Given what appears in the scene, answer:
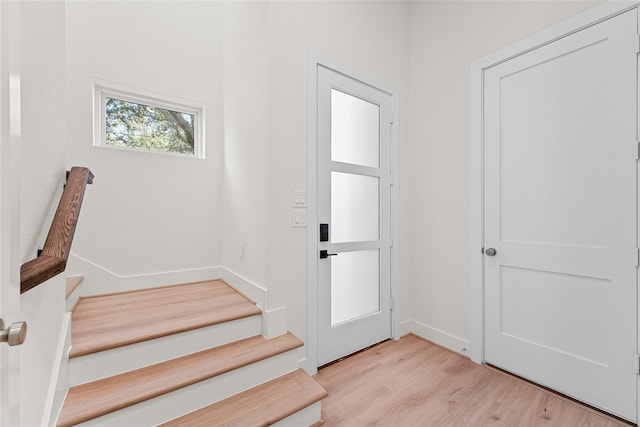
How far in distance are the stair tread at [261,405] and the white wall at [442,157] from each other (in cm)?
139

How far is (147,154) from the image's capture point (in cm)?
257

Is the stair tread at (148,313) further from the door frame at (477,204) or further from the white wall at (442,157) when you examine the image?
the door frame at (477,204)

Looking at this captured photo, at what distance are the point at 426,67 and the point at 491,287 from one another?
6.51 feet

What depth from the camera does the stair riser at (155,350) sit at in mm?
1387

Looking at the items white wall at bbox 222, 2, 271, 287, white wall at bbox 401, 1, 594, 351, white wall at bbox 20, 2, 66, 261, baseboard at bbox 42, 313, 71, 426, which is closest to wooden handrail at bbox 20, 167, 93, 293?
white wall at bbox 20, 2, 66, 261

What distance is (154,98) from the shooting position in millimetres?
2611

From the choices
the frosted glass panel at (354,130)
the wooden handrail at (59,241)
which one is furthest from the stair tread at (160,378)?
the frosted glass panel at (354,130)

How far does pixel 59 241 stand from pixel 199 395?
3.32 ft

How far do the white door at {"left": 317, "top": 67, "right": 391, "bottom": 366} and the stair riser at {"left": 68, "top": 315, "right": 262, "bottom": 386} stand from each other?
23.2 inches

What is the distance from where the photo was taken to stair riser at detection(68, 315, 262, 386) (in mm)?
1387

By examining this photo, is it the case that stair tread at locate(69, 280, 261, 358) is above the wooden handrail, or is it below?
below

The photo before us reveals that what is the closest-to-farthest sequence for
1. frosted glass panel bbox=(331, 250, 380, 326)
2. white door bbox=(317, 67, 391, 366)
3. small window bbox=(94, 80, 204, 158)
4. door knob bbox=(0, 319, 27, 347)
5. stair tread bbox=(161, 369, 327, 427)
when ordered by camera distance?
door knob bbox=(0, 319, 27, 347)
stair tread bbox=(161, 369, 327, 427)
white door bbox=(317, 67, 391, 366)
frosted glass panel bbox=(331, 250, 380, 326)
small window bbox=(94, 80, 204, 158)

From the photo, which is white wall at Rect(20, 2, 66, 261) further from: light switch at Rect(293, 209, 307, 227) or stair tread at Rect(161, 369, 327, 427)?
light switch at Rect(293, 209, 307, 227)

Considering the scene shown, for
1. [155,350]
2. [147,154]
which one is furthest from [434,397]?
[147,154]
